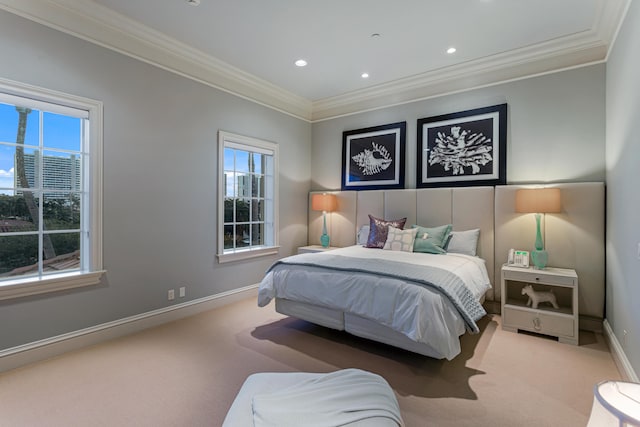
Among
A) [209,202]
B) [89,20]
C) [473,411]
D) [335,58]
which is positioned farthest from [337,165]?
[473,411]

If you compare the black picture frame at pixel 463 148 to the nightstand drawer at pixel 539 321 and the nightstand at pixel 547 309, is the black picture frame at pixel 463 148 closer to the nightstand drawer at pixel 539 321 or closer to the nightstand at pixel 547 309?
the nightstand at pixel 547 309

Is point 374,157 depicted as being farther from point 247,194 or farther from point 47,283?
point 47,283

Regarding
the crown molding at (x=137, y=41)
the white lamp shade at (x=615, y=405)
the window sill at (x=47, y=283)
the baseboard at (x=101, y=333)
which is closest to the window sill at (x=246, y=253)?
the baseboard at (x=101, y=333)

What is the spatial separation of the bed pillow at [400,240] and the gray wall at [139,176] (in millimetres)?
1997

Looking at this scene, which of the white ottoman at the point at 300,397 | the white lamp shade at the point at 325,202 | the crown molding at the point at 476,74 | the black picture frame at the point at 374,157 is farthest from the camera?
the white lamp shade at the point at 325,202

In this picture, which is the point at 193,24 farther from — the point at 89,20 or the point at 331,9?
the point at 331,9

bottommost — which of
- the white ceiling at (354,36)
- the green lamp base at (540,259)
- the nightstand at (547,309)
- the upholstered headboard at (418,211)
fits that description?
the nightstand at (547,309)

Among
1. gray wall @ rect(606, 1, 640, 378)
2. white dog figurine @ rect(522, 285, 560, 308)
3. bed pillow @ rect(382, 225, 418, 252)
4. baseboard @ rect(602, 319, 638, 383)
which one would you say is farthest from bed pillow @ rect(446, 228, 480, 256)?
baseboard @ rect(602, 319, 638, 383)

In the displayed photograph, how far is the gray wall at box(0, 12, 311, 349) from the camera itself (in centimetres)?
258

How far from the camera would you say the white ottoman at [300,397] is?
1.26 m

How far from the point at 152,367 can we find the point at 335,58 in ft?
12.1

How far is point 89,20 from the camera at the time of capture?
281cm

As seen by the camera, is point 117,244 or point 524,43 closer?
point 117,244

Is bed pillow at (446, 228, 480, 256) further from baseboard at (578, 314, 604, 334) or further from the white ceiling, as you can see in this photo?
the white ceiling
